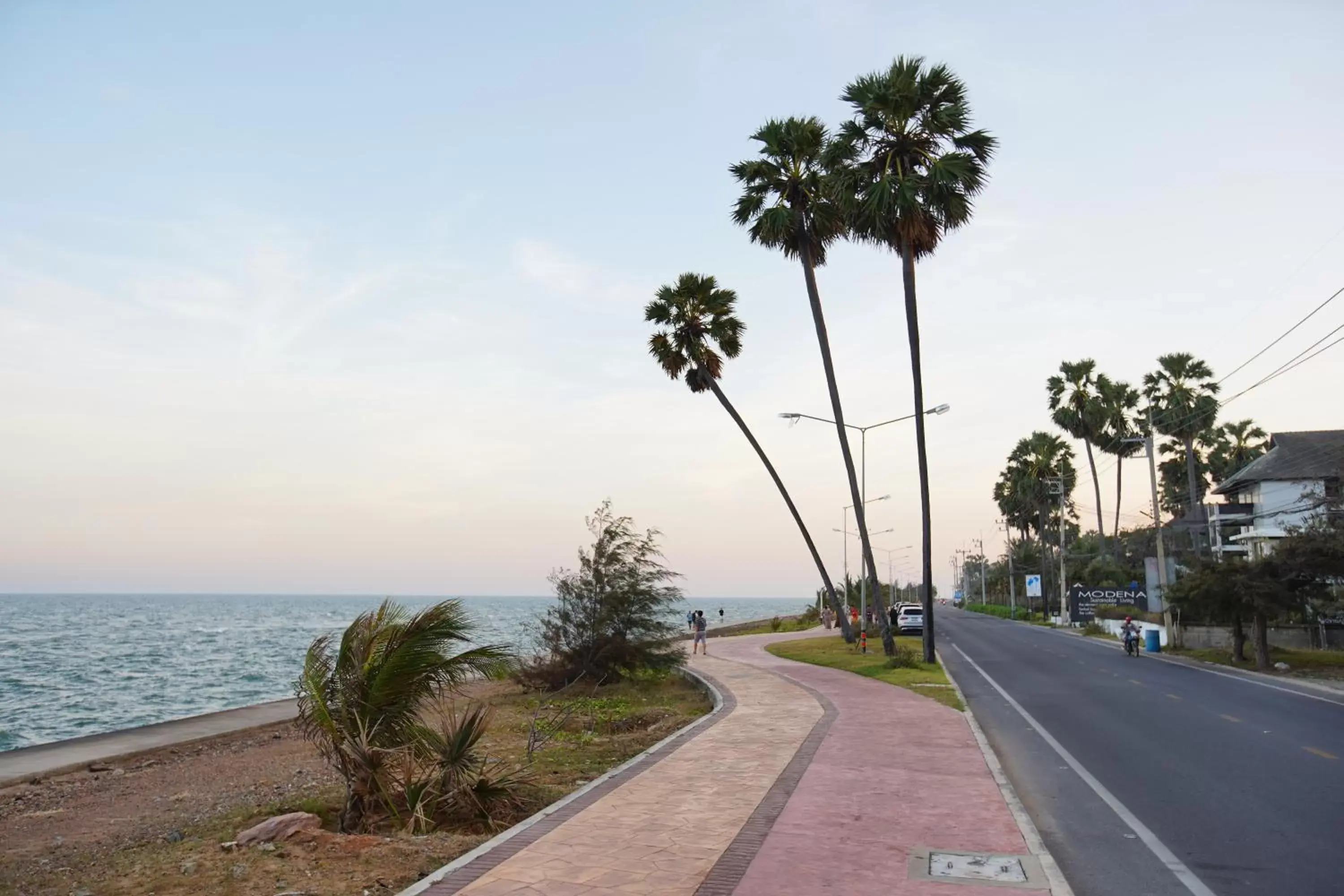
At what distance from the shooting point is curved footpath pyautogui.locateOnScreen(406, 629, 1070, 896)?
7148mm

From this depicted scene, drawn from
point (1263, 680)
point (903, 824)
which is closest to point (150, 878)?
point (903, 824)

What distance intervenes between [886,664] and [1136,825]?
1968 cm

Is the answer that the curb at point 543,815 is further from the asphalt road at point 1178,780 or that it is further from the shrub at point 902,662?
the shrub at point 902,662

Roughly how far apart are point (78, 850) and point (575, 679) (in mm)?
16006

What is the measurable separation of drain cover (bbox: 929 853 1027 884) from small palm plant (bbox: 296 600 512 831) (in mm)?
4856

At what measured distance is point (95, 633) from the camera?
79125mm

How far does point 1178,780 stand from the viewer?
11672 mm

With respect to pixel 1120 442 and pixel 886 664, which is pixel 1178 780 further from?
pixel 1120 442

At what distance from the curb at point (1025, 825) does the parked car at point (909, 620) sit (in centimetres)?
3975

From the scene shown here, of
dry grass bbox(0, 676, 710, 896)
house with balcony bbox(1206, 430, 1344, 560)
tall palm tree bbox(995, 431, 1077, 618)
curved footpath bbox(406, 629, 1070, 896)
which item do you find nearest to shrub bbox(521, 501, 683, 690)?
dry grass bbox(0, 676, 710, 896)

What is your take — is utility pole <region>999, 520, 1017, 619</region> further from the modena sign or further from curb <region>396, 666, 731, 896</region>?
curb <region>396, 666, 731, 896</region>

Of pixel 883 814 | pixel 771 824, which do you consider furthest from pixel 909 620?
pixel 771 824

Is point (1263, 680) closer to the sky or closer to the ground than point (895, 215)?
closer to the ground

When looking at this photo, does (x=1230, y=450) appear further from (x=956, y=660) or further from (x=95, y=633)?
(x=95, y=633)
